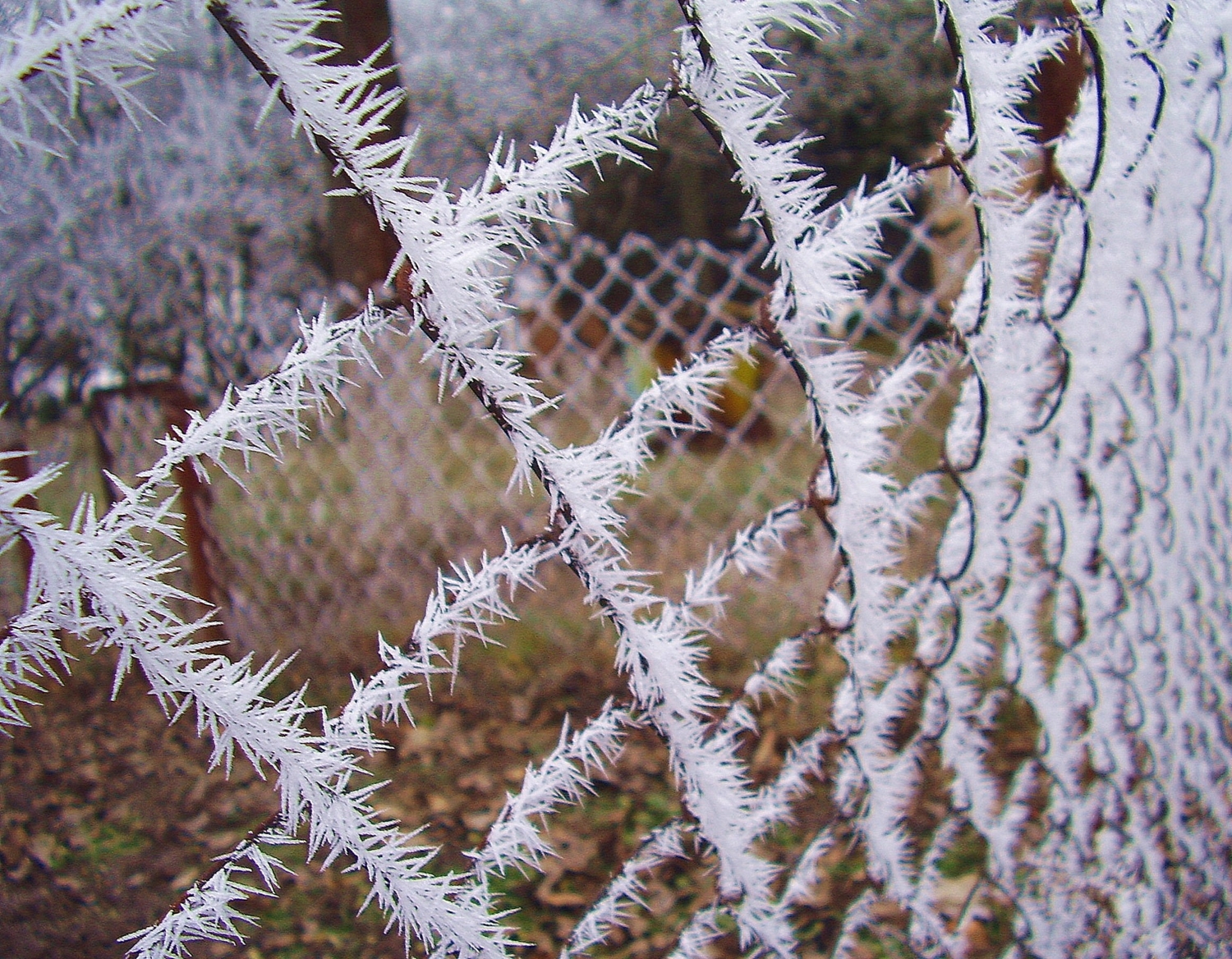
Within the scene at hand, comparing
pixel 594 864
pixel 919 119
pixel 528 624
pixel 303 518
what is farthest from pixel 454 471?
pixel 919 119

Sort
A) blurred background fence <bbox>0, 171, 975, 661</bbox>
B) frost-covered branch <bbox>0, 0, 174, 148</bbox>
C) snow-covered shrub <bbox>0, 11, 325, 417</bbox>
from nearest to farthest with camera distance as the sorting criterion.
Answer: frost-covered branch <bbox>0, 0, 174, 148</bbox> < blurred background fence <bbox>0, 171, 975, 661</bbox> < snow-covered shrub <bbox>0, 11, 325, 417</bbox>

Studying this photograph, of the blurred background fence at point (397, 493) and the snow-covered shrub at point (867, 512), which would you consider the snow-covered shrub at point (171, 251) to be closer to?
the blurred background fence at point (397, 493)

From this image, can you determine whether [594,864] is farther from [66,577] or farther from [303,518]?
[303,518]

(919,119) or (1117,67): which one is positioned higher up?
(1117,67)

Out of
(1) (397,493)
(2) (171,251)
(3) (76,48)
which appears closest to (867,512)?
(3) (76,48)

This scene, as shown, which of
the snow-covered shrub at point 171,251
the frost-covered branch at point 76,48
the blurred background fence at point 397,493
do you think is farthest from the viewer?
the snow-covered shrub at point 171,251

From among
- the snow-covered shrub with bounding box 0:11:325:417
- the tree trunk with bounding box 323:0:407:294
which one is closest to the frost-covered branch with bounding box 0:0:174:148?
the tree trunk with bounding box 323:0:407:294

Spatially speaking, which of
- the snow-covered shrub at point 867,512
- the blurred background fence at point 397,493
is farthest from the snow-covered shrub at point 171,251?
the snow-covered shrub at point 867,512

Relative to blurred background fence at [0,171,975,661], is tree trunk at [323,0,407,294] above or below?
above

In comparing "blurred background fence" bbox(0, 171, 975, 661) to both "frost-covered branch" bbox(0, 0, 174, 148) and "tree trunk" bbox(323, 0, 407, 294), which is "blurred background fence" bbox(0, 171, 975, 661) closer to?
"tree trunk" bbox(323, 0, 407, 294)
